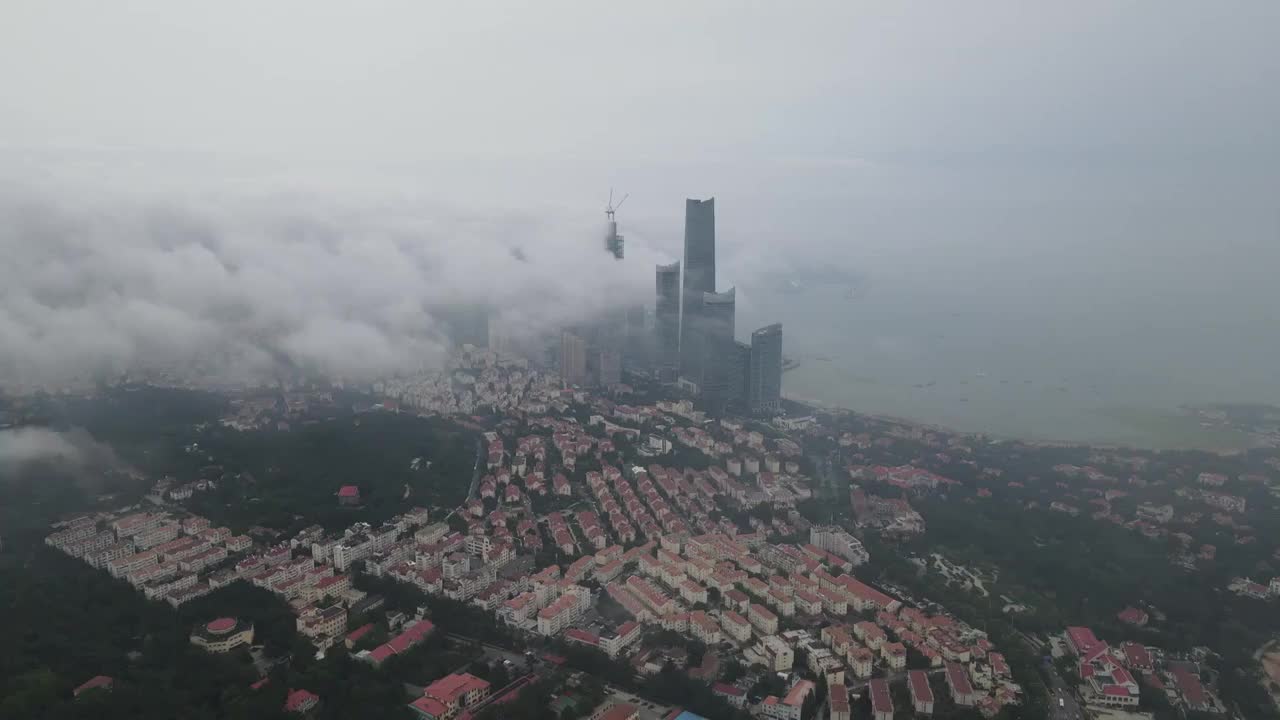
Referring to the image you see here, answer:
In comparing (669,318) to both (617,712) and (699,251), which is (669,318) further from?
(617,712)

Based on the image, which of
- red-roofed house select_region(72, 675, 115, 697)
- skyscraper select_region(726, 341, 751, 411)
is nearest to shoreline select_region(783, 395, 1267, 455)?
skyscraper select_region(726, 341, 751, 411)

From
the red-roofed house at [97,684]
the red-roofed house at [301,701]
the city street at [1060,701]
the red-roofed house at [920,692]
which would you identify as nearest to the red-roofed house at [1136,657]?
the city street at [1060,701]

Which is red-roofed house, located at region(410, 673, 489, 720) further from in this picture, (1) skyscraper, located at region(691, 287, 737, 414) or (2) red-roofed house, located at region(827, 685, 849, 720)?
(1) skyscraper, located at region(691, 287, 737, 414)

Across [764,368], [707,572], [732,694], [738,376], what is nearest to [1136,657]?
[732,694]

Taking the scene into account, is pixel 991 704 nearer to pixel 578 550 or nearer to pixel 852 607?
pixel 852 607

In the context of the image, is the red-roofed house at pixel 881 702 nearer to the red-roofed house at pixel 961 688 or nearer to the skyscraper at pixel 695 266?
the red-roofed house at pixel 961 688

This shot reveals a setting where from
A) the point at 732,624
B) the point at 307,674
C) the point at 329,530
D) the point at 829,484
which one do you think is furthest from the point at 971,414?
the point at 307,674

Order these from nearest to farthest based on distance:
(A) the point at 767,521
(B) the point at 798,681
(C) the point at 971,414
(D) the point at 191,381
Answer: (B) the point at 798,681 → (A) the point at 767,521 → (D) the point at 191,381 → (C) the point at 971,414
